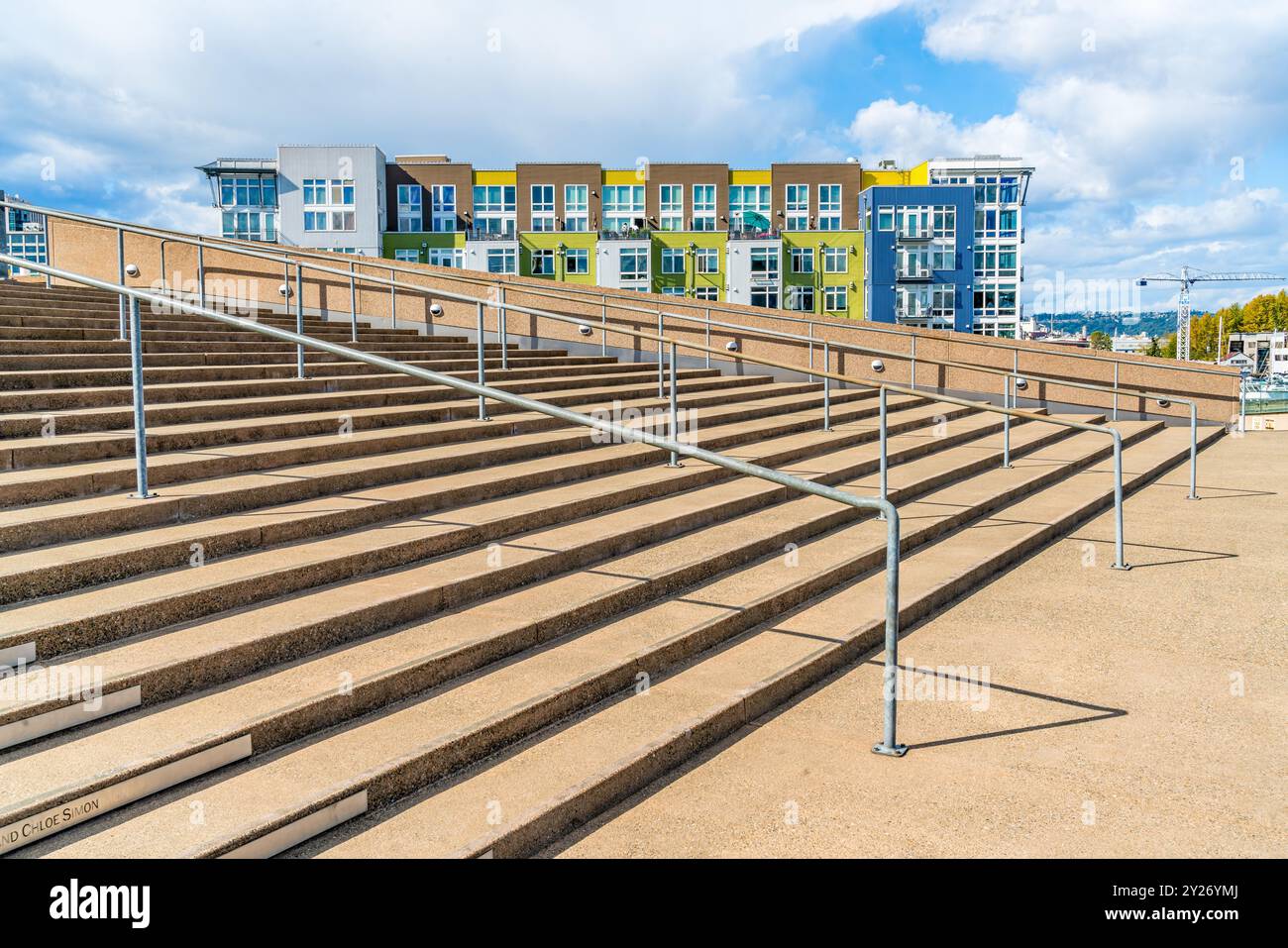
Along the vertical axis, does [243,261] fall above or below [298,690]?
above

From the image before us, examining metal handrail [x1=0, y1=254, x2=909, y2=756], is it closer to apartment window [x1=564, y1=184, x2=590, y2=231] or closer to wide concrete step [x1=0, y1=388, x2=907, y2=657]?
wide concrete step [x1=0, y1=388, x2=907, y2=657]

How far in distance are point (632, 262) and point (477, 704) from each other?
58.1 meters

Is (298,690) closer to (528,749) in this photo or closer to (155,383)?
Answer: (528,749)

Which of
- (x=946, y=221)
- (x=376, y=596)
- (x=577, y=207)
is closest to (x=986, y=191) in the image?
(x=946, y=221)

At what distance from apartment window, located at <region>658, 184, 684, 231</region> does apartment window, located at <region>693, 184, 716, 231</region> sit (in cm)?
93

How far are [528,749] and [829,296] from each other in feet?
201

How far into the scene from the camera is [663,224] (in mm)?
65750

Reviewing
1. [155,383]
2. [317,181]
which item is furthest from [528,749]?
[317,181]

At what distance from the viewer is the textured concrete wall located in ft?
48.6

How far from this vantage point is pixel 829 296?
62.9 m

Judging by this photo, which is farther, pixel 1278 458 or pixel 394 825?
pixel 1278 458

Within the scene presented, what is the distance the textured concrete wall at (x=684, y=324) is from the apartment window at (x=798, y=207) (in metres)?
51.6

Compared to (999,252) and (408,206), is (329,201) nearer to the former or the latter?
(408,206)

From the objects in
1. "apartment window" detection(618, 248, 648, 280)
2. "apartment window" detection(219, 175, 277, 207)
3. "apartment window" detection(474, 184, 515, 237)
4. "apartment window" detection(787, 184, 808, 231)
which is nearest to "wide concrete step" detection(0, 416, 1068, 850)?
"apartment window" detection(618, 248, 648, 280)
